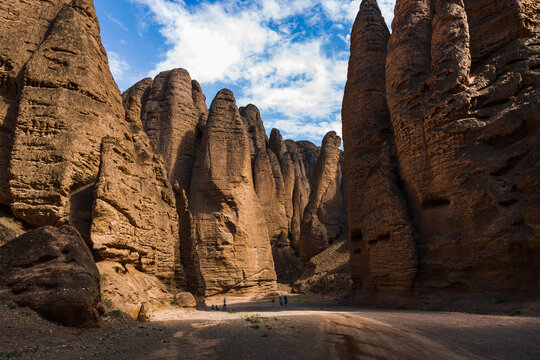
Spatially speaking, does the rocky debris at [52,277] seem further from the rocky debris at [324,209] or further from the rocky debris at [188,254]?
the rocky debris at [324,209]

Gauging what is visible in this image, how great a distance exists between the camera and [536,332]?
697 cm

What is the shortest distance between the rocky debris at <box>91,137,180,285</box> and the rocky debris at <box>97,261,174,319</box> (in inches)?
15.8

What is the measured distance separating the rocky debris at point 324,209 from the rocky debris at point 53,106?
27389mm

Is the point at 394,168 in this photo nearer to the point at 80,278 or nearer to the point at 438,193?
the point at 438,193

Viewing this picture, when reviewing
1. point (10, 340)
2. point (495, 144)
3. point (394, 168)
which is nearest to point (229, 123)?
point (394, 168)

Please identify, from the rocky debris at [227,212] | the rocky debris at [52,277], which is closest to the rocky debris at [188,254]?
the rocky debris at [227,212]

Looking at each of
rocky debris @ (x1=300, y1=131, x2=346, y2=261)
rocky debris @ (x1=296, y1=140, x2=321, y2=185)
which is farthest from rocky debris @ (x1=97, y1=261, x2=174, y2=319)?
rocky debris @ (x1=296, y1=140, x2=321, y2=185)

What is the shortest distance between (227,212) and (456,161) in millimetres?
18607

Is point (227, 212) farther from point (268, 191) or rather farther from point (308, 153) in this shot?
point (308, 153)

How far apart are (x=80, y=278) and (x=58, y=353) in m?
2.20

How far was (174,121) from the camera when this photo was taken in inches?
1224

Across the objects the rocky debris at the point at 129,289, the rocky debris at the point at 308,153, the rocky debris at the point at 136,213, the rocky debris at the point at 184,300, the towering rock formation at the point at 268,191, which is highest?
the rocky debris at the point at 308,153

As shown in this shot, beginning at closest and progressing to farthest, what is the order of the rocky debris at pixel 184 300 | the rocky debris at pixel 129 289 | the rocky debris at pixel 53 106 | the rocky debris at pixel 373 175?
the rocky debris at pixel 129 289, the rocky debris at pixel 53 106, the rocky debris at pixel 184 300, the rocky debris at pixel 373 175

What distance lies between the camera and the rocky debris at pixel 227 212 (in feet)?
86.0
